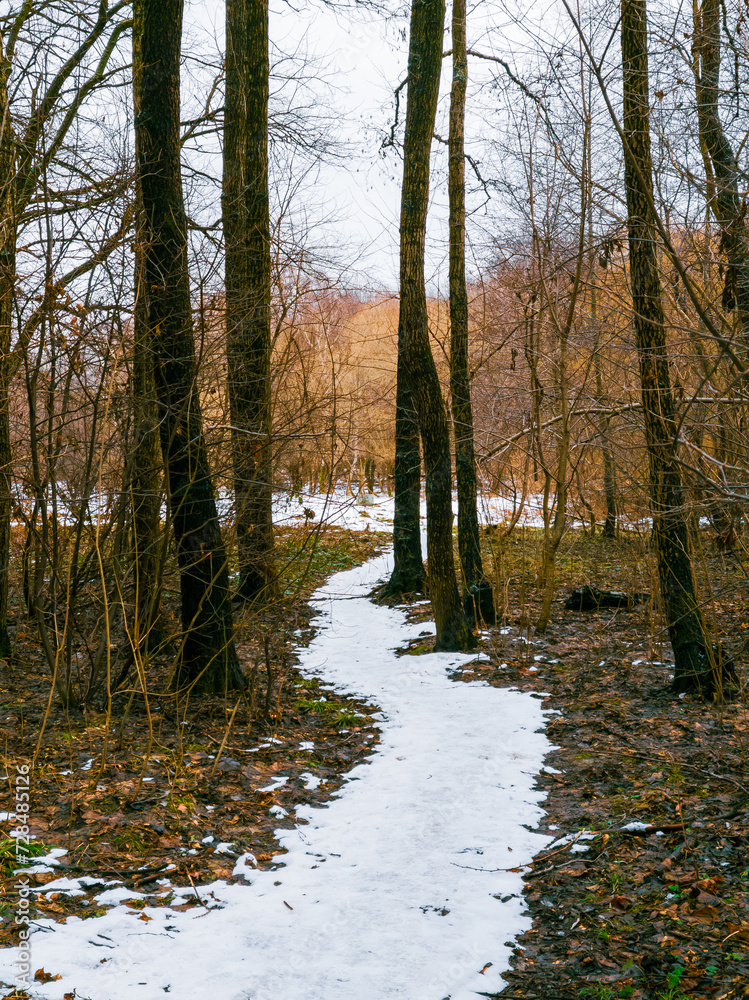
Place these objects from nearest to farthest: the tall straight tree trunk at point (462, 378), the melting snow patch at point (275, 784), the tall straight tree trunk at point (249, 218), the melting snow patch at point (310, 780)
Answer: the melting snow patch at point (275, 784) → the melting snow patch at point (310, 780) → the tall straight tree trunk at point (249, 218) → the tall straight tree trunk at point (462, 378)

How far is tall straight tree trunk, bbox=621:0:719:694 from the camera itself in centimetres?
605

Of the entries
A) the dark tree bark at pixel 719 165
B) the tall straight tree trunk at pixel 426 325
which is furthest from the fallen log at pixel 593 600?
the dark tree bark at pixel 719 165

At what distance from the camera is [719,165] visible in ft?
17.9

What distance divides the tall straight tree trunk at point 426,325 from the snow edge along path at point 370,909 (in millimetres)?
2442

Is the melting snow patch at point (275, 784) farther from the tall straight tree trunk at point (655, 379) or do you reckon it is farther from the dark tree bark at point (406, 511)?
the dark tree bark at point (406, 511)

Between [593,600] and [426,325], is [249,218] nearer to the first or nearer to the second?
[426,325]

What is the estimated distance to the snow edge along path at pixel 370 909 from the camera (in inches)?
117

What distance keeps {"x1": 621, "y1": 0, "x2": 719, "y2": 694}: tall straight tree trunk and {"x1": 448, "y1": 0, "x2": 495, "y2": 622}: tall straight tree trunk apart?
3130 mm

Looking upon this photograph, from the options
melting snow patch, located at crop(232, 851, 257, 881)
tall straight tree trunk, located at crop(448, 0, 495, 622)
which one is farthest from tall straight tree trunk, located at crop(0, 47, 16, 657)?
tall straight tree trunk, located at crop(448, 0, 495, 622)

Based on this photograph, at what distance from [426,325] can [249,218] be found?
3.06m

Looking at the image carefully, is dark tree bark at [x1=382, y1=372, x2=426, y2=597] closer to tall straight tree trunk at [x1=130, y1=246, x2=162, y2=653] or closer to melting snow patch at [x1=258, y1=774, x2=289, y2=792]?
tall straight tree trunk at [x1=130, y1=246, x2=162, y2=653]

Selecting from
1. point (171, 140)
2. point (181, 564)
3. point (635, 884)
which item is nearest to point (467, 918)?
point (635, 884)

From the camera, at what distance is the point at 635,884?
3.59 metres

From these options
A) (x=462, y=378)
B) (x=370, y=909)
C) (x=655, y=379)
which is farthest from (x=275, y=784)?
(x=462, y=378)
